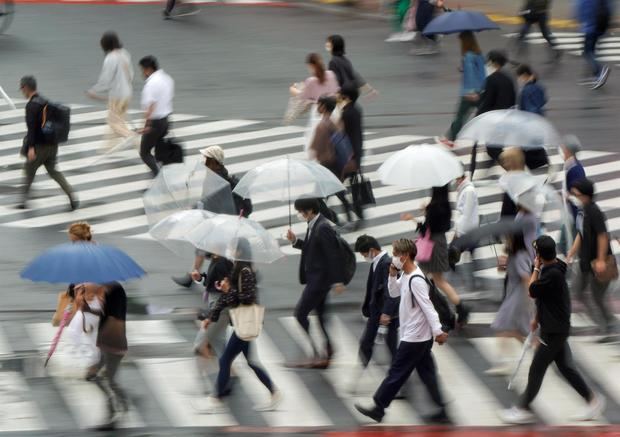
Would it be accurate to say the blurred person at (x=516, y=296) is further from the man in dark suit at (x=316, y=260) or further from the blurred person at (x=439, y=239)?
the man in dark suit at (x=316, y=260)

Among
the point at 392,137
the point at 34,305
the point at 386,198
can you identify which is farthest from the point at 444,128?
the point at 34,305

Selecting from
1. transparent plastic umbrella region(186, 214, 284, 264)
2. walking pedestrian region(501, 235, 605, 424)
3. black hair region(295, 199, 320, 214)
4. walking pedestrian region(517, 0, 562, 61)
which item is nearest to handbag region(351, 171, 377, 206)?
black hair region(295, 199, 320, 214)

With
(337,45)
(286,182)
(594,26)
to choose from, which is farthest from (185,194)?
(594,26)

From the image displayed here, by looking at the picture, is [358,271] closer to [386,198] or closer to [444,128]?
[386,198]

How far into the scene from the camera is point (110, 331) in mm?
12453

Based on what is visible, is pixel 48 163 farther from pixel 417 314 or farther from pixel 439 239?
pixel 417 314

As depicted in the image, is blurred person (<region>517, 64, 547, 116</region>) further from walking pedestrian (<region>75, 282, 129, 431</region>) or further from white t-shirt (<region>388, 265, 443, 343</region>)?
walking pedestrian (<region>75, 282, 129, 431</region>)

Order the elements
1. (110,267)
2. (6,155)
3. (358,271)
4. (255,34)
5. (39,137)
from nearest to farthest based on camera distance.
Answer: (110,267) < (358,271) < (39,137) < (6,155) < (255,34)

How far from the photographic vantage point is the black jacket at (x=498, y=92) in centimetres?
1917

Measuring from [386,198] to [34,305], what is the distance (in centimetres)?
554

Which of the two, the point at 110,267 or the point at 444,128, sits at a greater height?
the point at 110,267

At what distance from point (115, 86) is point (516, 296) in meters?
9.26

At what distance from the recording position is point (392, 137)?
72.8 ft

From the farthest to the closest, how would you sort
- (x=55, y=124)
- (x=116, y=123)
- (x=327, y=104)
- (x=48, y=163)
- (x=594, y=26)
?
(x=594, y=26) < (x=116, y=123) < (x=48, y=163) < (x=55, y=124) < (x=327, y=104)
